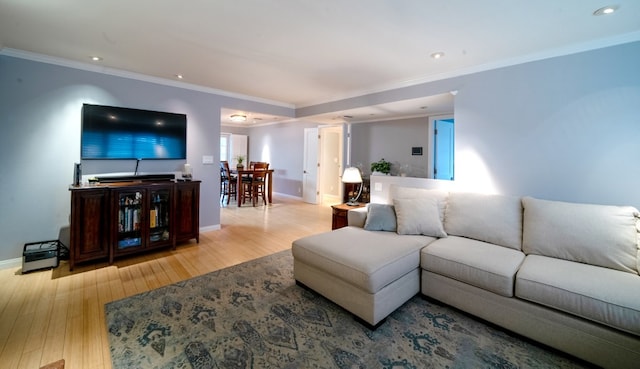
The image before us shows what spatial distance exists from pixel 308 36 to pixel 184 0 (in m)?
1.02

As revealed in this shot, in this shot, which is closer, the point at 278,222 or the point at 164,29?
the point at 164,29

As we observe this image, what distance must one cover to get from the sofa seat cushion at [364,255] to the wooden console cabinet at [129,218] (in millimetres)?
2020

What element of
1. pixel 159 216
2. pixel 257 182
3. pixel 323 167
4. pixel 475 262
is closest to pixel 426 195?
pixel 475 262

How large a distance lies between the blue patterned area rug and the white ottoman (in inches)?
5.1

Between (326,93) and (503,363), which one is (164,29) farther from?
(503,363)

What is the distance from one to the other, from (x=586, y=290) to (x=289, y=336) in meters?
1.91

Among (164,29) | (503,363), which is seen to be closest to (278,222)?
(164,29)

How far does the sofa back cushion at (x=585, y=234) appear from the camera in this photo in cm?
191

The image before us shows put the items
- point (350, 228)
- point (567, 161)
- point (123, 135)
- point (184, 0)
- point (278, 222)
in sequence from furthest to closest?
point (278, 222) → point (123, 135) → point (350, 228) → point (567, 161) → point (184, 0)

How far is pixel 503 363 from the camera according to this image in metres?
1.63

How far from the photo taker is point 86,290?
246cm

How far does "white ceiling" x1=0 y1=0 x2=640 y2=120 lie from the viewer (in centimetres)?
198

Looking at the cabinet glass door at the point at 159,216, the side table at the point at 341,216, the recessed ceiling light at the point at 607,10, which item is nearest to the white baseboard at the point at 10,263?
the cabinet glass door at the point at 159,216

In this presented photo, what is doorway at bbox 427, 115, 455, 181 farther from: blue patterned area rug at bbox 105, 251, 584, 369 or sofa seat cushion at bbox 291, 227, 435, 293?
blue patterned area rug at bbox 105, 251, 584, 369
